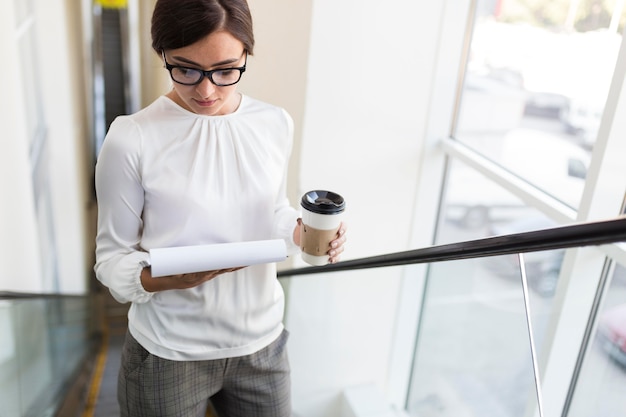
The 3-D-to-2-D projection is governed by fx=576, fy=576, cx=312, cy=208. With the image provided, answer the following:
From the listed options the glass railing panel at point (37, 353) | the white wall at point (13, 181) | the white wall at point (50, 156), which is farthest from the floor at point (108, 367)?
the white wall at point (13, 181)

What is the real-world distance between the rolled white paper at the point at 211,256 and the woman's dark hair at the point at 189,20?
437 millimetres

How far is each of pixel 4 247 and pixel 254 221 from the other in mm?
1407

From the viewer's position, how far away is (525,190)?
8.19 feet

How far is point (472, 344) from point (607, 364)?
2.55ft

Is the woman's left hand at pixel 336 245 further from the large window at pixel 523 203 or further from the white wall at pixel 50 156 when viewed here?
the white wall at pixel 50 156

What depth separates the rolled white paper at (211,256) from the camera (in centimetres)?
123

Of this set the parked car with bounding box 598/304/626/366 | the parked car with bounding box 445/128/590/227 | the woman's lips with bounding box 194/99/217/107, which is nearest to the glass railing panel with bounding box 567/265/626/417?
the parked car with bounding box 598/304/626/366

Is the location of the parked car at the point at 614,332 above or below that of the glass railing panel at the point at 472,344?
above

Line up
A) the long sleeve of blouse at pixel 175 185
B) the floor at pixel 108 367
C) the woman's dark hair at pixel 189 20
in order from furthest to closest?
the floor at pixel 108 367 < the long sleeve of blouse at pixel 175 185 < the woman's dark hair at pixel 189 20

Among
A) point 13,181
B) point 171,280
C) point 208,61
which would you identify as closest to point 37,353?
point 13,181

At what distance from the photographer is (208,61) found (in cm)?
124

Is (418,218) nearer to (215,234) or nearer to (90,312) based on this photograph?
(215,234)

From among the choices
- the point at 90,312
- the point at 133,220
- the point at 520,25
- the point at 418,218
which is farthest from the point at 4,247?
the point at 90,312

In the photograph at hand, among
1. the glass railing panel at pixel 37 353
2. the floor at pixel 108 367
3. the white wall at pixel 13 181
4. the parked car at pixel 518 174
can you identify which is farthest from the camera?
the floor at pixel 108 367
